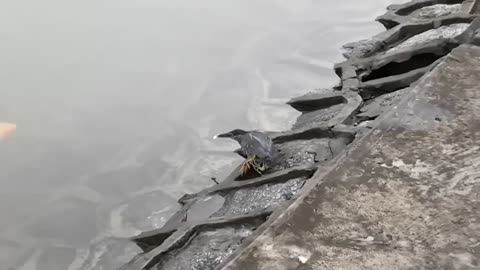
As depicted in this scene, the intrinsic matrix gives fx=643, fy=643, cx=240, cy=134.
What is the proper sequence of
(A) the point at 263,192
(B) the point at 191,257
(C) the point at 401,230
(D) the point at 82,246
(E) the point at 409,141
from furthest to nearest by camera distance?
(D) the point at 82,246, (A) the point at 263,192, (B) the point at 191,257, (E) the point at 409,141, (C) the point at 401,230

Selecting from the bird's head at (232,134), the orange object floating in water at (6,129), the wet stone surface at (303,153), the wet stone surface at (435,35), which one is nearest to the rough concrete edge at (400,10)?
the wet stone surface at (435,35)

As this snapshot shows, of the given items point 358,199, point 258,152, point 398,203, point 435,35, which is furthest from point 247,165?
point 435,35

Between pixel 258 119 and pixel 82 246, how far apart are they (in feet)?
7.79

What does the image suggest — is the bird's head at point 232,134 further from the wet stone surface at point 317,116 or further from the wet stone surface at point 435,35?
the wet stone surface at point 435,35

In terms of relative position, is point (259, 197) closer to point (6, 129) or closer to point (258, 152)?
point (258, 152)

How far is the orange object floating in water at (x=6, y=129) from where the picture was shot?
6.50 meters

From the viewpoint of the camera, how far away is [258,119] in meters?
6.81

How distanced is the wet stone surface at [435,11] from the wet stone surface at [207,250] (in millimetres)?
4520

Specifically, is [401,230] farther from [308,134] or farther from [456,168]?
[308,134]

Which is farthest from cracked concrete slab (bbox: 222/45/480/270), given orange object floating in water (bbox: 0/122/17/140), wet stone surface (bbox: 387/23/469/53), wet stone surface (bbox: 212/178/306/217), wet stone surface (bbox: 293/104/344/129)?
orange object floating in water (bbox: 0/122/17/140)

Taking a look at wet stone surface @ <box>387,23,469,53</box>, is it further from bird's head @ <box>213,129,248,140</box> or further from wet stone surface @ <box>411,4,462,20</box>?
bird's head @ <box>213,129,248,140</box>

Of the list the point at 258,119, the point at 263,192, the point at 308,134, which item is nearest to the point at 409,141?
the point at 263,192

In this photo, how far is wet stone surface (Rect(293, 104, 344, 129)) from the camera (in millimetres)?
5967

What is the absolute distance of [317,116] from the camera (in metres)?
6.32
